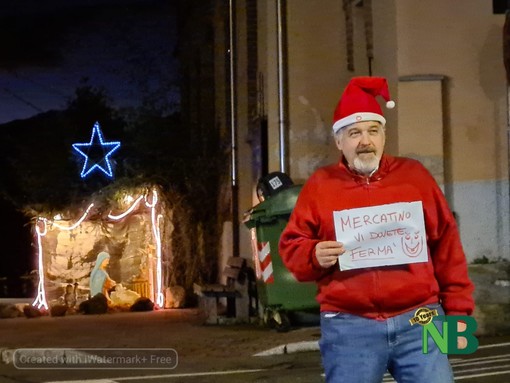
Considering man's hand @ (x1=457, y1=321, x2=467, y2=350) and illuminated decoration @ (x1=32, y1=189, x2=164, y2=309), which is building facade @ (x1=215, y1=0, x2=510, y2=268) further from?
man's hand @ (x1=457, y1=321, x2=467, y2=350)

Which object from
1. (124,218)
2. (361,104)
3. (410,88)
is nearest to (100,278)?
(124,218)

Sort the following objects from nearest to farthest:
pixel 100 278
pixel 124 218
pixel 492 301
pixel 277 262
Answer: pixel 492 301 < pixel 277 262 < pixel 100 278 < pixel 124 218

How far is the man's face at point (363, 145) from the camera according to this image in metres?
3.72

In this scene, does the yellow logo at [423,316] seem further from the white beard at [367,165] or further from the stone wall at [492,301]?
the stone wall at [492,301]

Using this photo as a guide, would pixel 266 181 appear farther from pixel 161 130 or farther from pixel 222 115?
pixel 161 130

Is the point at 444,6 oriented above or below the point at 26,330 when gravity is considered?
above

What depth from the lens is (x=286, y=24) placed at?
40.3 ft

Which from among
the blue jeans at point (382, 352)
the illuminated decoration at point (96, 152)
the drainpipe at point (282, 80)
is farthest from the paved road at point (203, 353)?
the illuminated decoration at point (96, 152)

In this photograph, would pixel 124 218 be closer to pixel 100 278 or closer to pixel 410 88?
pixel 100 278

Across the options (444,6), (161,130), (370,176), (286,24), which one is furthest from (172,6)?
(370,176)

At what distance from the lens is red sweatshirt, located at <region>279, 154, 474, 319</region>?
11.8 ft

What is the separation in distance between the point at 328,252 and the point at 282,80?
8730mm

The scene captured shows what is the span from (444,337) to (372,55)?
8.25 metres

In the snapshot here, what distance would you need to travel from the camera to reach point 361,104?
12.7 ft
